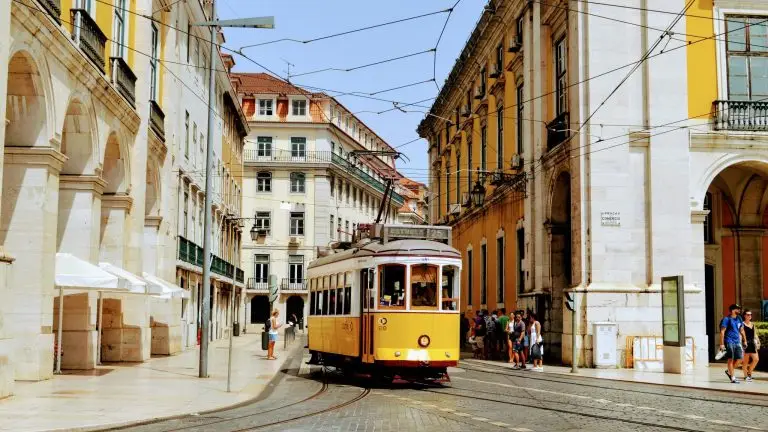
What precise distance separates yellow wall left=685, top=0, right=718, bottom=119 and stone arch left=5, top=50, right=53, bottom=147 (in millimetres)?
18570

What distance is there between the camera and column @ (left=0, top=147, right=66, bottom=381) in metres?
18.0

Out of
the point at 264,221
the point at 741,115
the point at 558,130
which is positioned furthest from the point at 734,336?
the point at 264,221

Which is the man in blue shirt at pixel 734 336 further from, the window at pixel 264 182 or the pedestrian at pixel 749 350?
the window at pixel 264 182

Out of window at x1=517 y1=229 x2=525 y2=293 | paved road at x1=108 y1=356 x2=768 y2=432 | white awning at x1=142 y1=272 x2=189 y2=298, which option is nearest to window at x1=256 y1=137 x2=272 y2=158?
window at x1=517 y1=229 x2=525 y2=293

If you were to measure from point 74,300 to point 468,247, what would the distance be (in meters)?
28.9

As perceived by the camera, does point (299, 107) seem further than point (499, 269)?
Yes

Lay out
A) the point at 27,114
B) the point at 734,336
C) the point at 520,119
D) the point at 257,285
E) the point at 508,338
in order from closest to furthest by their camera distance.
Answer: the point at 27,114, the point at 734,336, the point at 508,338, the point at 520,119, the point at 257,285

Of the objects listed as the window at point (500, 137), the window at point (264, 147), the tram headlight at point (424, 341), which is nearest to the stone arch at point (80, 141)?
the tram headlight at point (424, 341)

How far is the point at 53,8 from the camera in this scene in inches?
712

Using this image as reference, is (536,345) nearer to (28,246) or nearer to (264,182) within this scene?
(28,246)

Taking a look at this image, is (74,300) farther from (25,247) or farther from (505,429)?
(505,429)

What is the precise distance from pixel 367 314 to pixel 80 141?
27.0 ft

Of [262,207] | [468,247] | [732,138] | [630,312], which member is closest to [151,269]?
[630,312]

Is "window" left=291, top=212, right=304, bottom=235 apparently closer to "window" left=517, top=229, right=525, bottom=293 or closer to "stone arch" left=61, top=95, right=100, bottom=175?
"window" left=517, top=229, right=525, bottom=293
